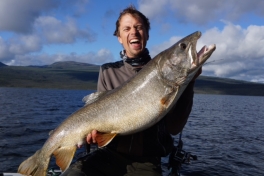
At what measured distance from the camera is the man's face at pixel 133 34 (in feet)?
20.4

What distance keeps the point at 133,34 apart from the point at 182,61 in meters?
1.83

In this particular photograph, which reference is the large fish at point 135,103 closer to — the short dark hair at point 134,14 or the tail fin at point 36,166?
the tail fin at point 36,166

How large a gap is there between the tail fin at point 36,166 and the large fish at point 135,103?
21 mm

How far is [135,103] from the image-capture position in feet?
16.2

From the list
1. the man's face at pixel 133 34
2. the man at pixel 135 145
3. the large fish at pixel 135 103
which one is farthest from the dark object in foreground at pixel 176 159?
the man's face at pixel 133 34

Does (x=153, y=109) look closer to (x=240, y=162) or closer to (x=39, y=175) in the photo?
(x=39, y=175)

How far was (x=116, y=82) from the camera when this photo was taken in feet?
20.5

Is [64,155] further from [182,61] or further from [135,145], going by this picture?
[182,61]

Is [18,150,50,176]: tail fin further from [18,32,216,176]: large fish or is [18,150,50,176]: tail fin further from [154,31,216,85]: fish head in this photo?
[154,31,216,85]: fish head

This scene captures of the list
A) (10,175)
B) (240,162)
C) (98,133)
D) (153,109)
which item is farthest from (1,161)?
(240,162)

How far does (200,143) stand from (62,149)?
18102mm

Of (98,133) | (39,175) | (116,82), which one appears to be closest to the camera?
(98,133)

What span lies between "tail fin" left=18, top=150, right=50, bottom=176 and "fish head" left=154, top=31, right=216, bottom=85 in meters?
3.02

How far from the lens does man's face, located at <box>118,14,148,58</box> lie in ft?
20.4
